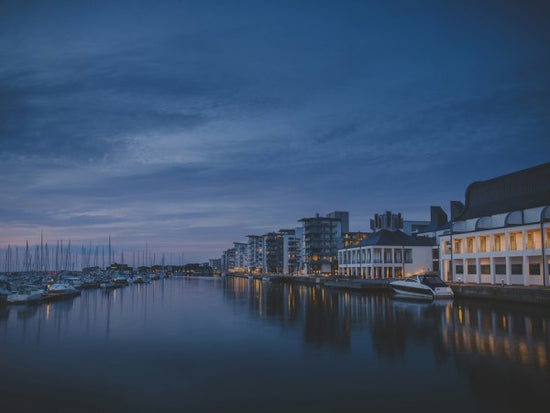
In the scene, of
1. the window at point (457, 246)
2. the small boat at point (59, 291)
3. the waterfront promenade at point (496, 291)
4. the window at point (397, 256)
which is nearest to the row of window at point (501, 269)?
the window at point (457, 246)

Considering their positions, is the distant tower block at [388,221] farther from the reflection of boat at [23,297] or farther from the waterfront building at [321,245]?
the reflection of boat at [23,297]

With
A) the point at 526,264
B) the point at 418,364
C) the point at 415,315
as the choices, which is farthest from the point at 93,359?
the point at 526,264

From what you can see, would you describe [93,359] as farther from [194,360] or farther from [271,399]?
[271,399]

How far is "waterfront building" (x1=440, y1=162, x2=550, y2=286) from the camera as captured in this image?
167ft

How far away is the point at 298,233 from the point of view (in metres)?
195

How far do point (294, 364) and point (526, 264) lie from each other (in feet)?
138

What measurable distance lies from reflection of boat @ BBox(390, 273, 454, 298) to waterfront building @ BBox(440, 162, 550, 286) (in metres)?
6.91

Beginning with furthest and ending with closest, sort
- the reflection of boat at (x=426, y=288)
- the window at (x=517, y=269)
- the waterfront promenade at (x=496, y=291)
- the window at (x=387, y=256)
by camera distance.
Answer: the window at (x=387, y=256) < the reflection of boat at (x=426, y=288) < the window at (x=517, y=269) < the waterfront promenade at (x=496, y=291)

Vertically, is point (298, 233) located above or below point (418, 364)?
above

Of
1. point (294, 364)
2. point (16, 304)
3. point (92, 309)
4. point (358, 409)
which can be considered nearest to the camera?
point (358, 409)

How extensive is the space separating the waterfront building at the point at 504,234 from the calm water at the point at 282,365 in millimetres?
15826

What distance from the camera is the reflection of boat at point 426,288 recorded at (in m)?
53.5

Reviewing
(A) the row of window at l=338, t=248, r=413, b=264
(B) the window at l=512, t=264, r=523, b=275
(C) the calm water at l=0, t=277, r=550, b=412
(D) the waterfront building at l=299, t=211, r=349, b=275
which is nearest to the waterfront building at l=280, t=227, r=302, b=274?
(D) the waterfront building at l=299, t=211, r=349, b=275

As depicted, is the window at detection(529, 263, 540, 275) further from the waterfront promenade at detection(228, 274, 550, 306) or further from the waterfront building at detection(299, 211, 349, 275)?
the waterfront building at detection(299, 211, 349, 275)
